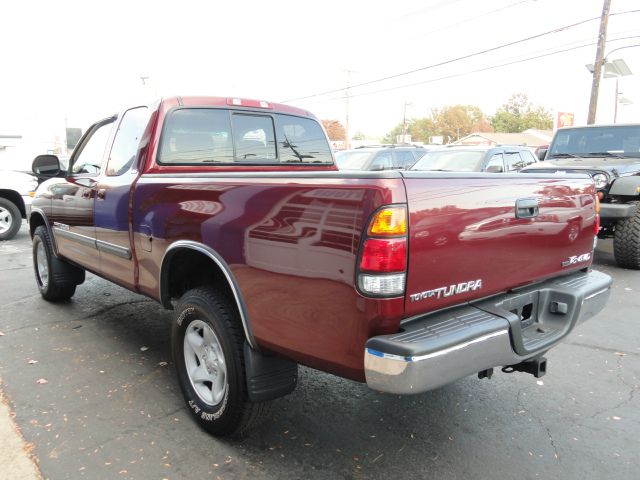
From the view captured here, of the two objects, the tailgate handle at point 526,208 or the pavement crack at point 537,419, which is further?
the pavement crack at point 537,419

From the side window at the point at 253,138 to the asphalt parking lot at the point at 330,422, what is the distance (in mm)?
1706

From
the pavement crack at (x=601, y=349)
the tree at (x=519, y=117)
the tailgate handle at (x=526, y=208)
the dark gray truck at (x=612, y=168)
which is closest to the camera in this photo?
the tailgate handle at (x=526, y=208)

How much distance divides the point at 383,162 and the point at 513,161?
11.4 feet

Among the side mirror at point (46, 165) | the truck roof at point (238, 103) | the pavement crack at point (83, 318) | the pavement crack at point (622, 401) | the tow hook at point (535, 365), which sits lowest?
the pavement crack at point (622, 401)

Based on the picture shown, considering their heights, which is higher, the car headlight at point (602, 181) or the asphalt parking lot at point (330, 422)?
the car headlight at point (602, 181)

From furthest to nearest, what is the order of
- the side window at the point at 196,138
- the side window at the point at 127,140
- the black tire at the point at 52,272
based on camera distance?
the black tire at the point at 52,272 → the side window at the point at 127,140 → the side window at the point at 196,138

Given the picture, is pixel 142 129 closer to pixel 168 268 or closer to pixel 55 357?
pixel 168 268

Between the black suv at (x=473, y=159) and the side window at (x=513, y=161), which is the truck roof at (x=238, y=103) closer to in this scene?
the black suv at (x=473, y=159)

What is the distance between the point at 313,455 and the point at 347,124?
38568mm

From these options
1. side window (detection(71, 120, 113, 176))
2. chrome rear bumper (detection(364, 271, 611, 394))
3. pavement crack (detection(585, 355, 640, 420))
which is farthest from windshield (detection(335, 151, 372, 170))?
chrome rear bumper (detection(364, 271, 611, 394))

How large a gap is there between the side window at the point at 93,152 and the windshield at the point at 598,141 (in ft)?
24.7

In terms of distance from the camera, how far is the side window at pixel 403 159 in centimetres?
1359

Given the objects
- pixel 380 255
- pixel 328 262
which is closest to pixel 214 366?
pixel 328 262

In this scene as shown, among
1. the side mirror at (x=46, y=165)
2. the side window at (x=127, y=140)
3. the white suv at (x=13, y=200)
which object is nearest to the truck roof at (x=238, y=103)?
the side window at (x=127, y=140)
